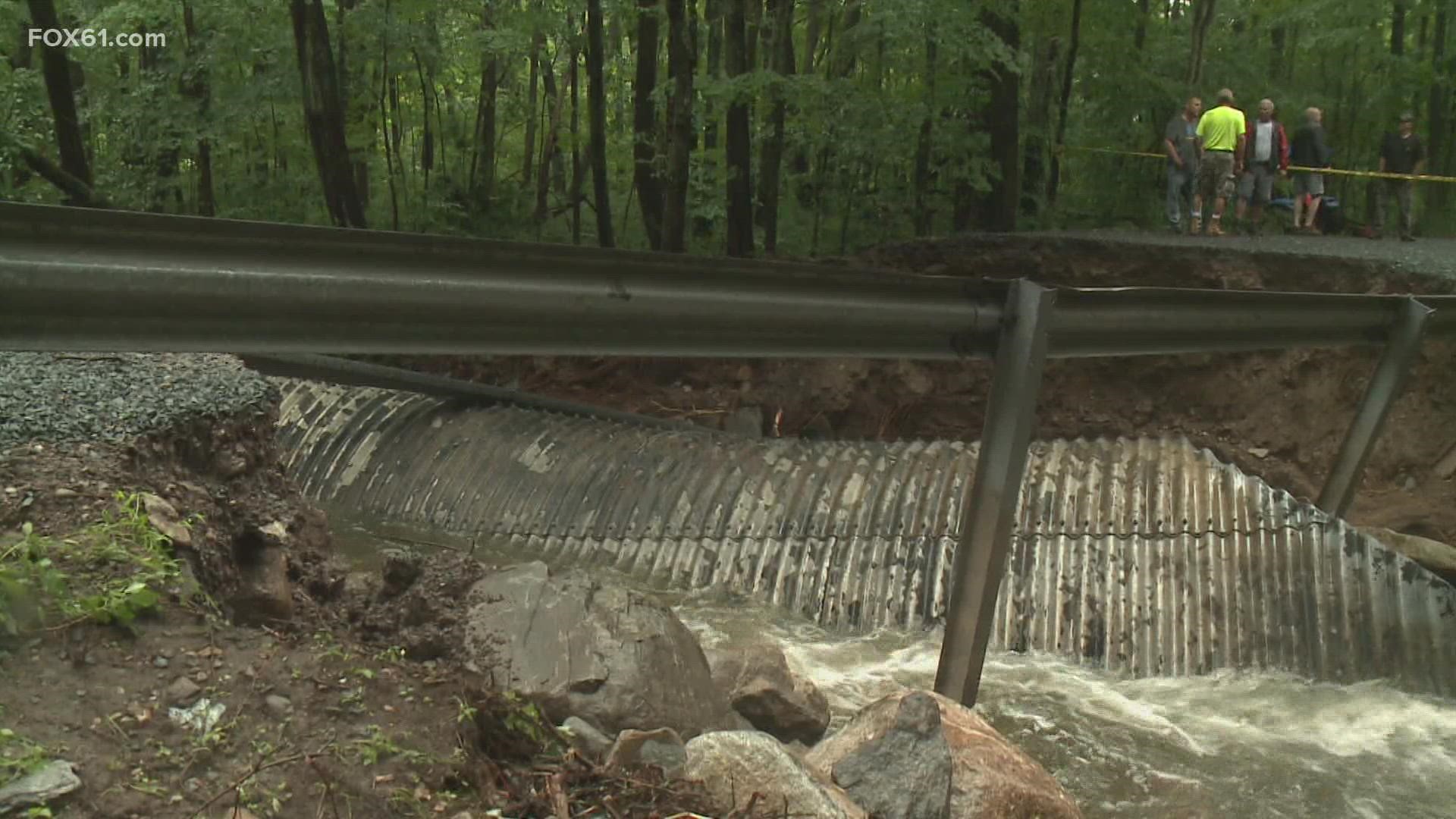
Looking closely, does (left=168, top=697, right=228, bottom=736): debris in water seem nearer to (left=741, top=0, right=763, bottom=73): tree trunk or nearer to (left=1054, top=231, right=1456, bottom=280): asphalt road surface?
(left=1054, top=231, right=1456, bottom=280): asphalt road surface

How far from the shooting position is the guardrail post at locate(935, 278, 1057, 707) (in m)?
4.00

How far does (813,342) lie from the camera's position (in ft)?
12.8

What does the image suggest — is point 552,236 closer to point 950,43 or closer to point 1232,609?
point 950,43

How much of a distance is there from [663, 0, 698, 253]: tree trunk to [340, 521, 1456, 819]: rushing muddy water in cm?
801

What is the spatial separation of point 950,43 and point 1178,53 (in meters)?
9.06

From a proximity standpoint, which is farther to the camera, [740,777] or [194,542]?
[194,542]

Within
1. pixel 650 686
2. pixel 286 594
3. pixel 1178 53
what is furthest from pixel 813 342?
pixel 1178 53

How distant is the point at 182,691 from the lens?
2.77 meters

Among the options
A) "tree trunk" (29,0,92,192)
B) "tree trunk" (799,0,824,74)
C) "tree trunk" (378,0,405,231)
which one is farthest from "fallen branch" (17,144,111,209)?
"tree trunk" (799,0,824,74)

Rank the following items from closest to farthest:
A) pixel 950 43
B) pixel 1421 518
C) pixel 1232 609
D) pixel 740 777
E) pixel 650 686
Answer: pixel 740 777, pixel 650 686, pixel 1232 609, pixel 1421 518, pixel 950 43

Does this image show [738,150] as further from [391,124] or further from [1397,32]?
[1397,32]

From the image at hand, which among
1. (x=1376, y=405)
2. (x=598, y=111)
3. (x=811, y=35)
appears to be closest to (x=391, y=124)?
(x=598, y=111)

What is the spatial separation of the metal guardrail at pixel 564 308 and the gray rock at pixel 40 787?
842 millimetres

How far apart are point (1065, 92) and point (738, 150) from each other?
21.3 feet
